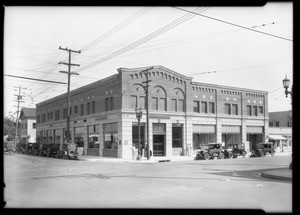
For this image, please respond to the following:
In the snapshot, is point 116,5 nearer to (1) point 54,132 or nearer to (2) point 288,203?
(2) point 288,203

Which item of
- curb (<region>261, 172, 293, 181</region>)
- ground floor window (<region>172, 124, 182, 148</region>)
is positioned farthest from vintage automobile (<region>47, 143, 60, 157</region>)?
curb (<region>261, 172, 293, 181</region>)

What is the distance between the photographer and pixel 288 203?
9469 mm

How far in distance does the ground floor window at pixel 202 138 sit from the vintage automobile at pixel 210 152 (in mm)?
6171

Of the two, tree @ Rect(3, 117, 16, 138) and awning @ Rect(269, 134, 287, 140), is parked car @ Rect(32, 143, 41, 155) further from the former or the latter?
tree @ Rect(3, 117, 16, 138)

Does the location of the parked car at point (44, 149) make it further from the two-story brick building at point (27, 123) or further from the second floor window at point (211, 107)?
the two-story brick building at point (27, 123)

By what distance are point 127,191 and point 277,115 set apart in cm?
5925

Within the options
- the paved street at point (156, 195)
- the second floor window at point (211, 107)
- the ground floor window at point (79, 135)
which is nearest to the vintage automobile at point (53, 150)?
the ground floor window at point (79, 135)

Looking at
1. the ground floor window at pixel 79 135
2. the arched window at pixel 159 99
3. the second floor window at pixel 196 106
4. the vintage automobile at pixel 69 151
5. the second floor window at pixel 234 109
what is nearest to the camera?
the vintage automobile at pixel 69 151

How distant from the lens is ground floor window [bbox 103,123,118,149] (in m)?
36.5

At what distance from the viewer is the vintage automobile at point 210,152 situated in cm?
3272

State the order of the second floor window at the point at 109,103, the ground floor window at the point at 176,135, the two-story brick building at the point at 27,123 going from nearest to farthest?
the second floor window at the point at 109,103 → the ground floor window at the point at 176,135 → the two-story brick building at the point at 27,123

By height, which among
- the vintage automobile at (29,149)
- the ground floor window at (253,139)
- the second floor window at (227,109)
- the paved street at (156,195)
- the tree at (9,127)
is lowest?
the vintage automobile at (29,149)

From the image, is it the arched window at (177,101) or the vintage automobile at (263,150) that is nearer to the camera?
the vintage automobile at (263,150)
